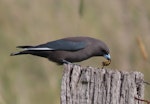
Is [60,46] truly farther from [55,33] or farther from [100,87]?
[100,87]

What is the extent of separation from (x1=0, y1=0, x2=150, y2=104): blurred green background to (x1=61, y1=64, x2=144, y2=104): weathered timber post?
2.28 meters

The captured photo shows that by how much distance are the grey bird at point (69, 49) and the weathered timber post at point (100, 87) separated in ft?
8.66

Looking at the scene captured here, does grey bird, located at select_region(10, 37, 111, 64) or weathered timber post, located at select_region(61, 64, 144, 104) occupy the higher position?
grey bird, located at select_region(10, 37, 111, 64)

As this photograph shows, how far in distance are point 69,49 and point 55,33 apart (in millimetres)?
960

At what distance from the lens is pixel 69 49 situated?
730 cm

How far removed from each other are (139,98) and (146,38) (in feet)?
14.2

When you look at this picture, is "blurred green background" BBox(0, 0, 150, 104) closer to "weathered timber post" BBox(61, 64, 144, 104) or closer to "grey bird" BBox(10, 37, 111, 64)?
"grey bird" BBox(10, 37, 111, 64)

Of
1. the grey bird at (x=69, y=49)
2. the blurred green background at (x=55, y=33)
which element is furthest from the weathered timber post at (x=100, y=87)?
the grey bird at (x=69, y=49)

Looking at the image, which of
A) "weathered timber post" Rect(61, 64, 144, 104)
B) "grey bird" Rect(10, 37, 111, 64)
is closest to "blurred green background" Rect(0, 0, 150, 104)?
"grey bird" Rect(10, 37, 111, 64)

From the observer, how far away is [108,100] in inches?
172

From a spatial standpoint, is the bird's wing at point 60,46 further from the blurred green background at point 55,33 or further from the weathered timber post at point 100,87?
the weathered timber post at point 100,87

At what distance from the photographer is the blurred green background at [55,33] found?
7207mm

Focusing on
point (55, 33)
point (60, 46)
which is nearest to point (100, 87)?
point (60, 46)

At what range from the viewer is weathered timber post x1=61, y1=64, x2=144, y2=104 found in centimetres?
438
